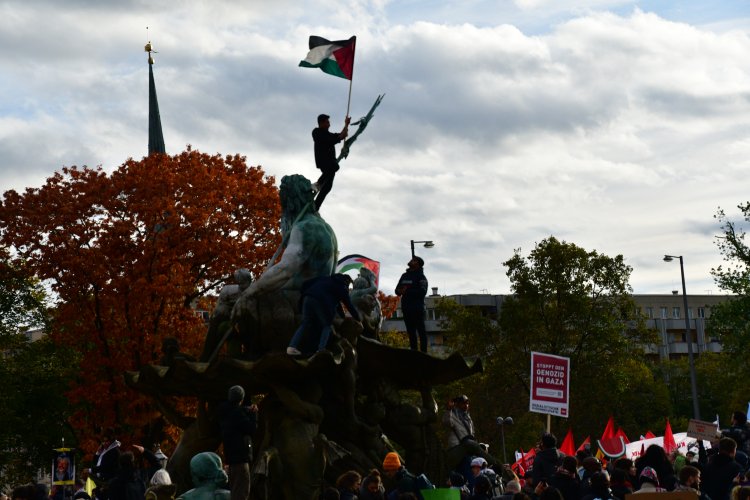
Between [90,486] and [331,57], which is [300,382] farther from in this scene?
[331,57]

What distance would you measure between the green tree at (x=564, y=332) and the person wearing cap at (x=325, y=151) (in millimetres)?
30735

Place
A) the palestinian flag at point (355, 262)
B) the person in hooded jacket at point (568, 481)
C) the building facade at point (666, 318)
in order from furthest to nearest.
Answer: the building facade at point (666, 318), the palestinian flag at point (355, 262), the person in hooded jacket at point (568, 481)

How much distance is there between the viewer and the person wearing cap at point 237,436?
1528 centimetres

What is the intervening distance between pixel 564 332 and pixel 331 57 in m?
31.4

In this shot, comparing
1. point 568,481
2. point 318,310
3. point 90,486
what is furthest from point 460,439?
point 568,481

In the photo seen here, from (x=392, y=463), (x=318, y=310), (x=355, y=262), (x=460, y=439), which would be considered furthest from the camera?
(x=355, y=262)

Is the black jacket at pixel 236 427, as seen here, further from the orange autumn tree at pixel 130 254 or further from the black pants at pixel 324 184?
the orange autumn tree at pixel 130 254

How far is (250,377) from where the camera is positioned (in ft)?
59.4

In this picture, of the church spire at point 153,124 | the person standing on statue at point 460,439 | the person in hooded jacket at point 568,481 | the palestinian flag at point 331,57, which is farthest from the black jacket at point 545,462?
the church spire at point 153,124

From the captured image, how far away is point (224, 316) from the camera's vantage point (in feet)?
64.7

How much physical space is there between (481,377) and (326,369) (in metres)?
35.3

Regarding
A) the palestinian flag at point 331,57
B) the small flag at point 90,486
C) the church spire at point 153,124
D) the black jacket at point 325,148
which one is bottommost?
the small flag at point 90,486

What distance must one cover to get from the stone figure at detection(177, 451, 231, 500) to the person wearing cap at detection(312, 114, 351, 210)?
12.1m

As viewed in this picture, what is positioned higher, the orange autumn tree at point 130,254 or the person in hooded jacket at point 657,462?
the orange autumn tree at point 130,254
